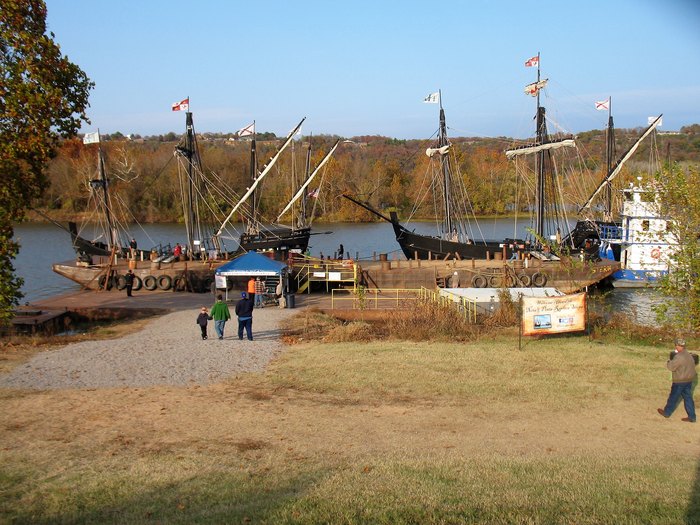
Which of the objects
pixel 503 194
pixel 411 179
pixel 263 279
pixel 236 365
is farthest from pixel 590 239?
pixel 411 179

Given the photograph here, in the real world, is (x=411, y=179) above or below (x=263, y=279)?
above

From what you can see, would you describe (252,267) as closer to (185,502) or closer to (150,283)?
(150,283)

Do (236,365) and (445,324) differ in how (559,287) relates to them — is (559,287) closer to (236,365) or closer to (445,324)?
(445,324)

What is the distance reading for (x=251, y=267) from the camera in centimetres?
2958

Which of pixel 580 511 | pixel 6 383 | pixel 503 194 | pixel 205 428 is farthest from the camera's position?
pixel 503 194

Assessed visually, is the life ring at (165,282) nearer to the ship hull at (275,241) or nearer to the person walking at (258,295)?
the ship hull at (275,241)

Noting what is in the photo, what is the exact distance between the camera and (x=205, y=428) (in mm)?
12352

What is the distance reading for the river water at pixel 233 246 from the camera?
132ft

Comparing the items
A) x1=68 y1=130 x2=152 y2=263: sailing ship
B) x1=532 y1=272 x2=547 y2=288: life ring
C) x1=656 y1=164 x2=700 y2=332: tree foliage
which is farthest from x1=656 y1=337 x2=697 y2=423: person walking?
x1=68 y1=130 x2=152 y2=263: sailing ship

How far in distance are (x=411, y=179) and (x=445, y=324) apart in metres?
89.9

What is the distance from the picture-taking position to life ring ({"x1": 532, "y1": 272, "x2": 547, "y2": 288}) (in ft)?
128

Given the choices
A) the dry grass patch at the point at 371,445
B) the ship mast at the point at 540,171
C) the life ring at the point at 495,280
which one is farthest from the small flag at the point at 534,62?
the dry grass patch at the point at 371,445

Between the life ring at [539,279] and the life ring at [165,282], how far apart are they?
1999 cm

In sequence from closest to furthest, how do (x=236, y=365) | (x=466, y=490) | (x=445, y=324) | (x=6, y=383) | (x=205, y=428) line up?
(x=466, y=490)
(x=205, y=428)
(x=6, y=383)
(x=236, y=365)
(x=445, y=324)
